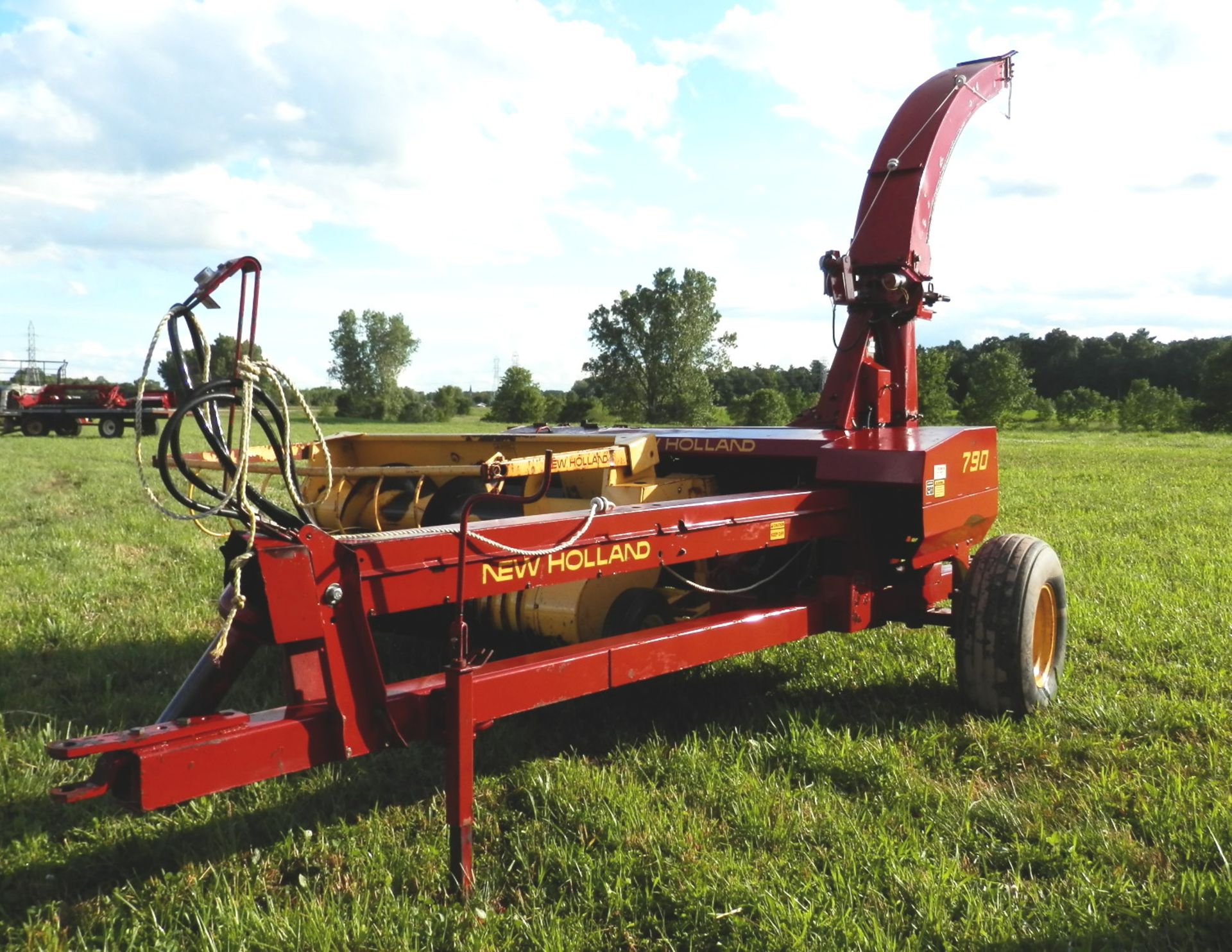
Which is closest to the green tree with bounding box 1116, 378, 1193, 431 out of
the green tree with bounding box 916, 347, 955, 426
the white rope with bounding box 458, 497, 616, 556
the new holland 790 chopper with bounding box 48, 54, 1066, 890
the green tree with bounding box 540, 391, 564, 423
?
the green tree with bounding box 916, 347, 955, 426

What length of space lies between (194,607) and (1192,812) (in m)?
5.28

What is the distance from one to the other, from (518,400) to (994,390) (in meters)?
26.2

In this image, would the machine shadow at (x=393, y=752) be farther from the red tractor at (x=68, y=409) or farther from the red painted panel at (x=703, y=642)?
the red tractor at (x=68, y=409)

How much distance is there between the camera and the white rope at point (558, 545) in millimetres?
2828

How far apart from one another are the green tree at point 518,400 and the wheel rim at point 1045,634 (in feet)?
167

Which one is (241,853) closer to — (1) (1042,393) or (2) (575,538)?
(2) (575,538)

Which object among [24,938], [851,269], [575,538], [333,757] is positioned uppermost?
[851,269]

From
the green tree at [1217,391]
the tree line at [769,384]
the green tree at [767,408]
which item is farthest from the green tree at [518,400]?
the green tree at [1217,391]

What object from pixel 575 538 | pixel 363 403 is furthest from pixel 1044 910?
pixel 363 403

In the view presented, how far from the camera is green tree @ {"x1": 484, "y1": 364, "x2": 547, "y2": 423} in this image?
5762cm

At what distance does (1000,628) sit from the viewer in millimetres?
4219

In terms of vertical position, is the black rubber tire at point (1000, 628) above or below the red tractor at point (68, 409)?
below

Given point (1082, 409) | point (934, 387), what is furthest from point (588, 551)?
point (1082, 409)

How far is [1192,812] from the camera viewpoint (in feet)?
10.8
